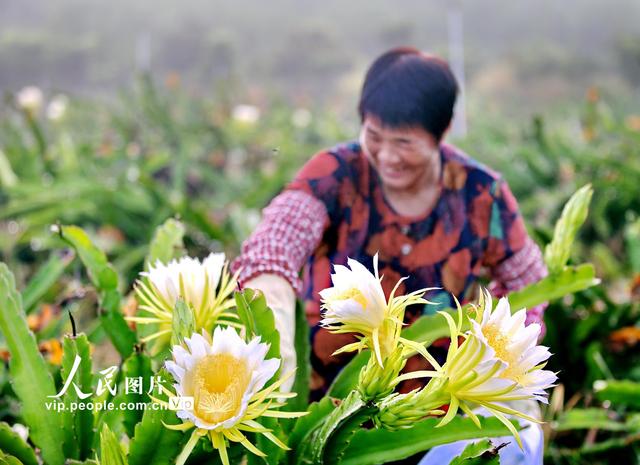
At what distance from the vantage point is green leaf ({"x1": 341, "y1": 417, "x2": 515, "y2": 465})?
1.04 m

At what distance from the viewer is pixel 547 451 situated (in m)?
1.84

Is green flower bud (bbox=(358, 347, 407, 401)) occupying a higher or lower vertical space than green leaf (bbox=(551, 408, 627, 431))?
higher

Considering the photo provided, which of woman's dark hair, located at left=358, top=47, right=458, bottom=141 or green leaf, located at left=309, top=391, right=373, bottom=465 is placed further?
woman's dark hair, located at left=358, top=47, right=458, bottom=141

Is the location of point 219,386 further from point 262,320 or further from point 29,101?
point 29,101

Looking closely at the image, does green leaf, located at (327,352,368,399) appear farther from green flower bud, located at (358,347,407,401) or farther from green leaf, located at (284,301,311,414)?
green flower bud, located at (358,347,407,401)

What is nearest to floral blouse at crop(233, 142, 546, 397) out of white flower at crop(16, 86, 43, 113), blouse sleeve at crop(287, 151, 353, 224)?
blouse sleeve at crop(287, 151, 353, 224)

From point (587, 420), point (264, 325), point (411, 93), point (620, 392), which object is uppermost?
point (411, 93)

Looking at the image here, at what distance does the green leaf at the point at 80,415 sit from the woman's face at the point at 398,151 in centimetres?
63

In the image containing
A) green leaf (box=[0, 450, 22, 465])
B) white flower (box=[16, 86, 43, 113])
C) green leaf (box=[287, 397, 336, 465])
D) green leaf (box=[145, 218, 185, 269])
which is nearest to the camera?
green leaf (box=[0, 450, 22, 465])

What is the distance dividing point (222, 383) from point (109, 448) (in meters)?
0.17

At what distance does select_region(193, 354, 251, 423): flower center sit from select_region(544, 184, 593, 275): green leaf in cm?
69

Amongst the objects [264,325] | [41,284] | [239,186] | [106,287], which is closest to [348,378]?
[264,325]

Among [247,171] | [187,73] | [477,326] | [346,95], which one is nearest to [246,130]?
[247,171]

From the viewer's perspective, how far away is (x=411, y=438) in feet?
3.47
